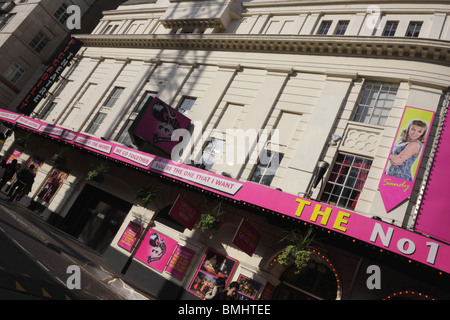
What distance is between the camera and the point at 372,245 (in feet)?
24.6

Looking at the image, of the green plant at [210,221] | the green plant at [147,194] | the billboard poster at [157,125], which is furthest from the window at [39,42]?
the green plant at [210,221]

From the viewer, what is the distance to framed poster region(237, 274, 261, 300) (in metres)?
9.95

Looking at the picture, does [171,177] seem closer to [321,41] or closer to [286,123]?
[286,123]

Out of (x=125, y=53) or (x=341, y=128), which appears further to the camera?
(x=125, y=53)

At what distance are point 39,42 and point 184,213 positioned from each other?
2940 centimetres

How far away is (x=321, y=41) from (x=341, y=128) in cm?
485

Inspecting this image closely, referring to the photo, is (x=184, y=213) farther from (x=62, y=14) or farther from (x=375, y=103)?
(x=62, y=14)

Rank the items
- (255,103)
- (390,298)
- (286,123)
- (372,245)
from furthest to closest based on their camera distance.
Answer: (255,103) < (286,123) < (390,298) < (372,245)

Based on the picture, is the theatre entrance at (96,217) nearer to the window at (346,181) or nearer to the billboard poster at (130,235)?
the billboard poster at (130,235)

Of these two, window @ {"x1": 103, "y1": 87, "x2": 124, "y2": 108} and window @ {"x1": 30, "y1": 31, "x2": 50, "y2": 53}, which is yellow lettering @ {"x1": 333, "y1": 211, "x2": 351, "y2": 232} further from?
window @ {"x1": 30, "y1": 31, "x2": 50, "y2": 53}

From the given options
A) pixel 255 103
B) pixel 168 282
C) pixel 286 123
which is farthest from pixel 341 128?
pixel 168 282

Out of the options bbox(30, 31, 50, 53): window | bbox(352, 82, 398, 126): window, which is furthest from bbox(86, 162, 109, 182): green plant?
bbox(30, 31, 50, 53): window

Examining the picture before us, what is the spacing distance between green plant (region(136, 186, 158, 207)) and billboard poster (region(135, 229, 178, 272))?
1.48 meters

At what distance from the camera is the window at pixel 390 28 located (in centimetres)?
1388
